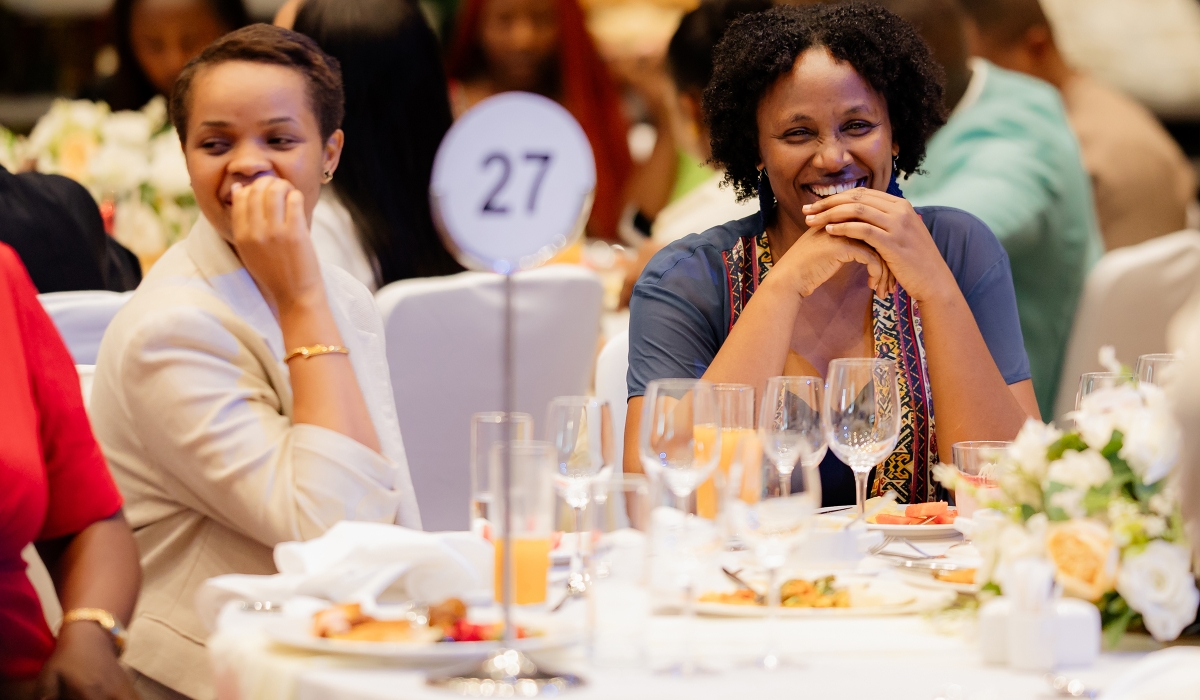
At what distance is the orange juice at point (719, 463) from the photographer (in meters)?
1.47

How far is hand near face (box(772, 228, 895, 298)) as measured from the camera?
2295 millimetres

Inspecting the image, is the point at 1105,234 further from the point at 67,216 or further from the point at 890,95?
the point at 67,216

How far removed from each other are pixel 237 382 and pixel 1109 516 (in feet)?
3.76

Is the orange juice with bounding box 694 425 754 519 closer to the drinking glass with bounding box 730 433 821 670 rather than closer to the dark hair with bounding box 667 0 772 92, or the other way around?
the drinking glass with bounding box 730 433 821 670

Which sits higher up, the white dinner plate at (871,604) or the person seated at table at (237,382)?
the person seated at table at (237,382)

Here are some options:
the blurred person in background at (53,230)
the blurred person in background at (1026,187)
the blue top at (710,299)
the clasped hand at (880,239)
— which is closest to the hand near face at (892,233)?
the clasped hand at (880,239)

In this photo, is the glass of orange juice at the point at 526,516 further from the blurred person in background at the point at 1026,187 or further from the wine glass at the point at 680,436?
the blurred person in background at the point at 1026,187

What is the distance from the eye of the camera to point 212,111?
2.05m

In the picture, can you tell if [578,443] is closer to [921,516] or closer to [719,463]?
[719,463]

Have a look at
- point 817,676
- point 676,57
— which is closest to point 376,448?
point 817,676

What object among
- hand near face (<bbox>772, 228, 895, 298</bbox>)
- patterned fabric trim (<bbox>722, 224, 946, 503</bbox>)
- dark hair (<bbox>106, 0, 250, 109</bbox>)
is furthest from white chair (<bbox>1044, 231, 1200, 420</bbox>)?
dark hair (<bbox>106, 0, 250, 109</bbox>)

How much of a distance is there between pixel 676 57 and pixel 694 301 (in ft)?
5.47

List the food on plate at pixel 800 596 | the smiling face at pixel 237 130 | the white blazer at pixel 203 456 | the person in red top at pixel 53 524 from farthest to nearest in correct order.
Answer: the smiling face at pixel 237 130 < the white blazer at pixel 203 456 < the person in red top at pixel 53 524 < the food on plate at pixel 800 596

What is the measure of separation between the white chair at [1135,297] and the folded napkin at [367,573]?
6.87ft
